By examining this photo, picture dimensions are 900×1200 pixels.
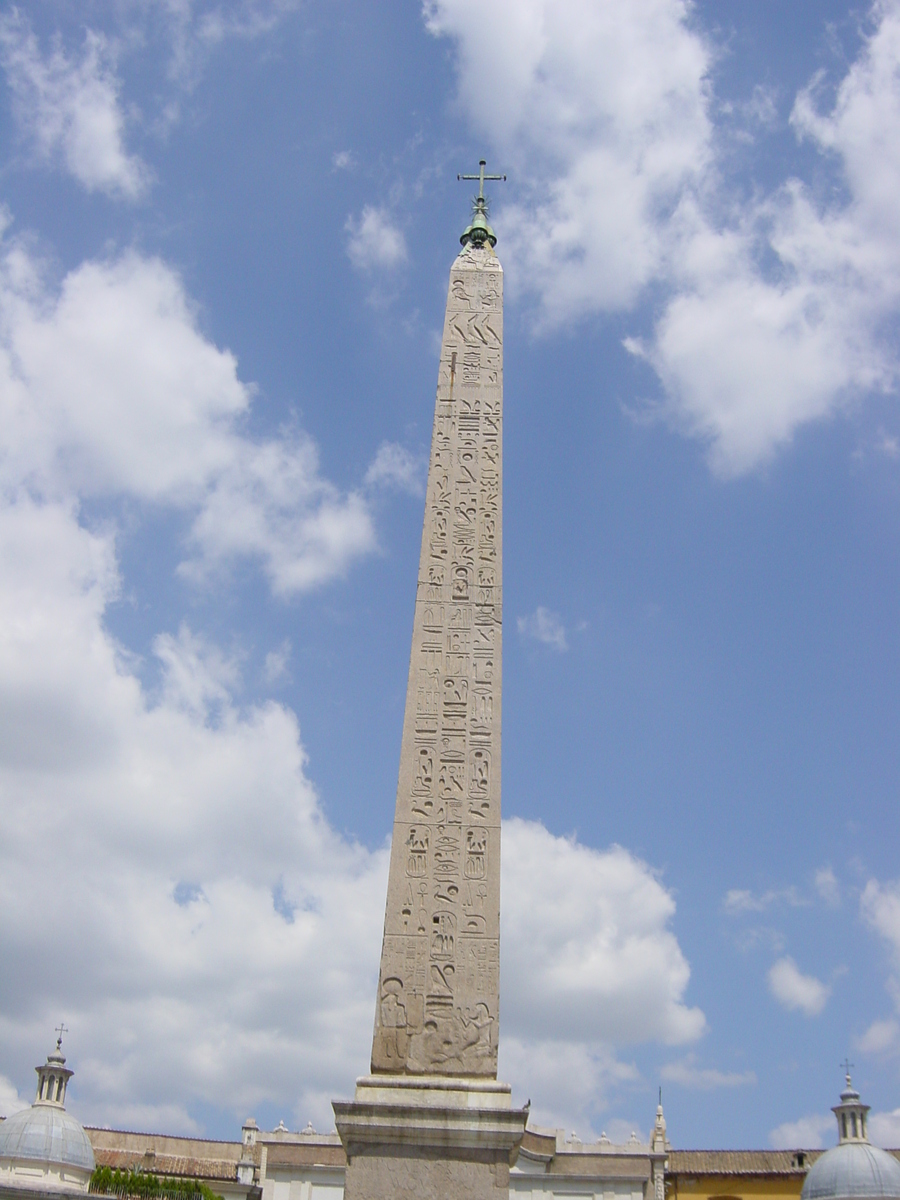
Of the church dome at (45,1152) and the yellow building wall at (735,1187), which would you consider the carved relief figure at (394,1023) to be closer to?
the church dome at (45,1152)

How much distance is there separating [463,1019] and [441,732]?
209 cm

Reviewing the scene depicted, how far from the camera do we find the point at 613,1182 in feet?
121

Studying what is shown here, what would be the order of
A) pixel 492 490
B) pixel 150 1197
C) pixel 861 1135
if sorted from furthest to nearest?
1. pixel 861 1135
2. pixel 150 1197
3. pixel 492 490

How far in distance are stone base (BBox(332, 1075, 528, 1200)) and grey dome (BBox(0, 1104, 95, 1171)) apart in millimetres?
28220

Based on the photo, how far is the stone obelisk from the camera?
789 cm

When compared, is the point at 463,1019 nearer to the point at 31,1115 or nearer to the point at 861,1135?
the point at 31,1115

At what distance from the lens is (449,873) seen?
8.71m

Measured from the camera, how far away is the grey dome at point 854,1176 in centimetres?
3212

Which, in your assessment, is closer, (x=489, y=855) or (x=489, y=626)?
(x=489, y=855)

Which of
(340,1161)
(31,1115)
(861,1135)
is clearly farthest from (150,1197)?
(861,1135)

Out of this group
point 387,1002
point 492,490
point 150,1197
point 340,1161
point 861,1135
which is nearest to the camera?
point 387,1002

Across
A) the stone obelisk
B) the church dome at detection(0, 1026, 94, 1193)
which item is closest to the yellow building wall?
the church dome at detection(0, 1026, 94, 1193)

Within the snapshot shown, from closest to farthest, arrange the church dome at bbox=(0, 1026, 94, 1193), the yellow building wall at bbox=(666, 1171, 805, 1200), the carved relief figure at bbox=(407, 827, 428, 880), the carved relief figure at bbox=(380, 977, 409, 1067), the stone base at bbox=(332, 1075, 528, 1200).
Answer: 1. the stone base at bbox=(332, 1075, 528, 1200)
2. the carved relief figure at bbox=(380, 977, 409, 1067)
3. the carved relief figure at bbox=(407, 827, 428, 880)
4. the church dome at bbox=(0, 1026, 94, 1193)
5. the yellow building wall at bbox=(666, 1171, 805, 1200)

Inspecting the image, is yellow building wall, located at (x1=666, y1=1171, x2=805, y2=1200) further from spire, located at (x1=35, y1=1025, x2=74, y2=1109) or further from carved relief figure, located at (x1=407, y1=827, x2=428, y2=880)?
carved relief figure, located at (x1=407, y1=827, x2=428, y2=880)
